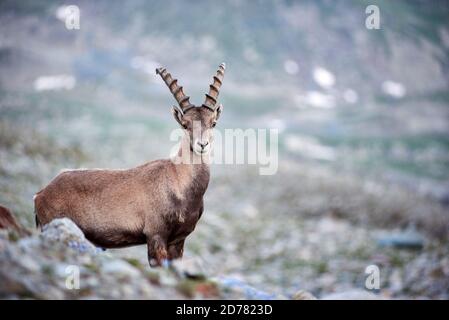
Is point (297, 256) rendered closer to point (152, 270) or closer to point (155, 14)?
point (152, 270)

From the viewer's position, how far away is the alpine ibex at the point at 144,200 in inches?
335

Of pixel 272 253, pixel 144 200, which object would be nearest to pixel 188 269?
pixel 144 200

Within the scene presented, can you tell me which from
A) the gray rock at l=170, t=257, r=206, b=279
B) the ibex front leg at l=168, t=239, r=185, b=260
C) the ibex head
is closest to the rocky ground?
the gray rock at l=170, t=257, r=206, b=279

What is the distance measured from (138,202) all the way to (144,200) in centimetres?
10

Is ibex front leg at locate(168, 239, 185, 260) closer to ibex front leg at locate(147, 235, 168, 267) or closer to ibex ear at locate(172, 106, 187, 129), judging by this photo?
ibex front leg at locate(147, 235, 168, 267)

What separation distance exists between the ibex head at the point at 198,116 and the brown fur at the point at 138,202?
2 centimetres

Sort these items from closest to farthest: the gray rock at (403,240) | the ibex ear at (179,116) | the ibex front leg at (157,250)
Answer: the ibex front leg at (157,250), the ibex ear at (179,116), the gray rock at (403,240)

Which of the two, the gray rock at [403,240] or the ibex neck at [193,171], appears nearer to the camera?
the ibex neck at [193,171]

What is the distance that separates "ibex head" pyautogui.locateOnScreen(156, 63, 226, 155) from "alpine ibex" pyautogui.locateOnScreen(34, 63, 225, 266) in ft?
0.05

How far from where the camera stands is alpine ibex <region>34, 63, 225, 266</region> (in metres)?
8.52

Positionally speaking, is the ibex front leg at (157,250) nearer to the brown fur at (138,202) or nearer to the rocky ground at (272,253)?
the brown fur at (138,202)

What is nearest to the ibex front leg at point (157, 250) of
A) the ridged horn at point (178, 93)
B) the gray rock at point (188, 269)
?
the gray rock at point (188, 269)
